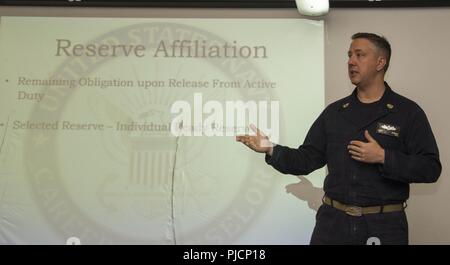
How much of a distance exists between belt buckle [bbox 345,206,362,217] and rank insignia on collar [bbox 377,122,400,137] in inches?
13.1

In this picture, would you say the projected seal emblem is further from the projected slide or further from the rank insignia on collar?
the rank insignia on collar

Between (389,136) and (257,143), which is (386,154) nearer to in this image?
(389,136)

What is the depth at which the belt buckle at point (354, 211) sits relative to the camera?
1963 mm

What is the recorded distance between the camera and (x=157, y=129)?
2.58 meters

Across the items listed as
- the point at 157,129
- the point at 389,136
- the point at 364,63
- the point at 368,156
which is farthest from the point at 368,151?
the point at 157,129

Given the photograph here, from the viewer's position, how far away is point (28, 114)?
2.61 m

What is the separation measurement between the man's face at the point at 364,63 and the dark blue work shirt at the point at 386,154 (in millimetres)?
86

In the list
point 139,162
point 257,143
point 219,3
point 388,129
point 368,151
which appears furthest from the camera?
point 219,3

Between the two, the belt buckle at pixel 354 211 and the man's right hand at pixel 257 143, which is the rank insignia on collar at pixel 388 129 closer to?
the belt buckle at pixel 354 211

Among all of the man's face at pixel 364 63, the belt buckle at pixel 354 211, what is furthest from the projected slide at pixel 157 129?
the belt buckle at pixel 354 211

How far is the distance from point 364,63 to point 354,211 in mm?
659

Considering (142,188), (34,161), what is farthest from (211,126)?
(34,161)

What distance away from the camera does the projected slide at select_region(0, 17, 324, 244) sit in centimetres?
253

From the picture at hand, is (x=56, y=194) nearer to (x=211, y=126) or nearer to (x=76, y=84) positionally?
(x=76, y=84)
